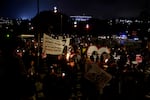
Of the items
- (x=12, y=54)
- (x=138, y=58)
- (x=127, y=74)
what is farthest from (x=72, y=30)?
(x=12, y=54)

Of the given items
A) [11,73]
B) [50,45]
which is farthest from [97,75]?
[11,73]

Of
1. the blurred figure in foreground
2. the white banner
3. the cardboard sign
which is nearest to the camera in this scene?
the blurred figure in foreground

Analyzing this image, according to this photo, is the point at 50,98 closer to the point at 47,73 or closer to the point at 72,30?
the point at 47,73

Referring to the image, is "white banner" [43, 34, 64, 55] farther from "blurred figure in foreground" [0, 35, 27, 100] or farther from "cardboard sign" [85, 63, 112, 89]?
"blurred figure in foreground" [0, 35, 27, 100]

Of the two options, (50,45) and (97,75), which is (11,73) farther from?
(50,45)

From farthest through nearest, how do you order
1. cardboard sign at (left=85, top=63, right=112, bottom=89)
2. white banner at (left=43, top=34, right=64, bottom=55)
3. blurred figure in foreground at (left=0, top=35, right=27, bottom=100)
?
white banner at (left=43, top=34, right=64, bottom=55) < cardboard sign at (left=85, top=63, right=112, bottom=89) < blurred figure in foreground at (left=0, top=35, right=27, bottom=100)

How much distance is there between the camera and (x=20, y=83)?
6.05 m

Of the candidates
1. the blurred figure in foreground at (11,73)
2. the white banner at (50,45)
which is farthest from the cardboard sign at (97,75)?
the blurred figure in foreground at (11,73)

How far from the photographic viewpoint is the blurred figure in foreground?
599cm

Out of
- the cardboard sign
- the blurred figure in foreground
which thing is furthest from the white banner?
the blurred figure in foreground

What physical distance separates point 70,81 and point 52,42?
5.93 feet

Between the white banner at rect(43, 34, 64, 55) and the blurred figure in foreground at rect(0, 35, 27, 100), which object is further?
the white banner at rect(43, 34, 64, 55)

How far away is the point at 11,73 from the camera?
6.23 m

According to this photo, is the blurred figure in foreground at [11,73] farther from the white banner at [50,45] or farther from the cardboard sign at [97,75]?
the white banner at [50,45]
